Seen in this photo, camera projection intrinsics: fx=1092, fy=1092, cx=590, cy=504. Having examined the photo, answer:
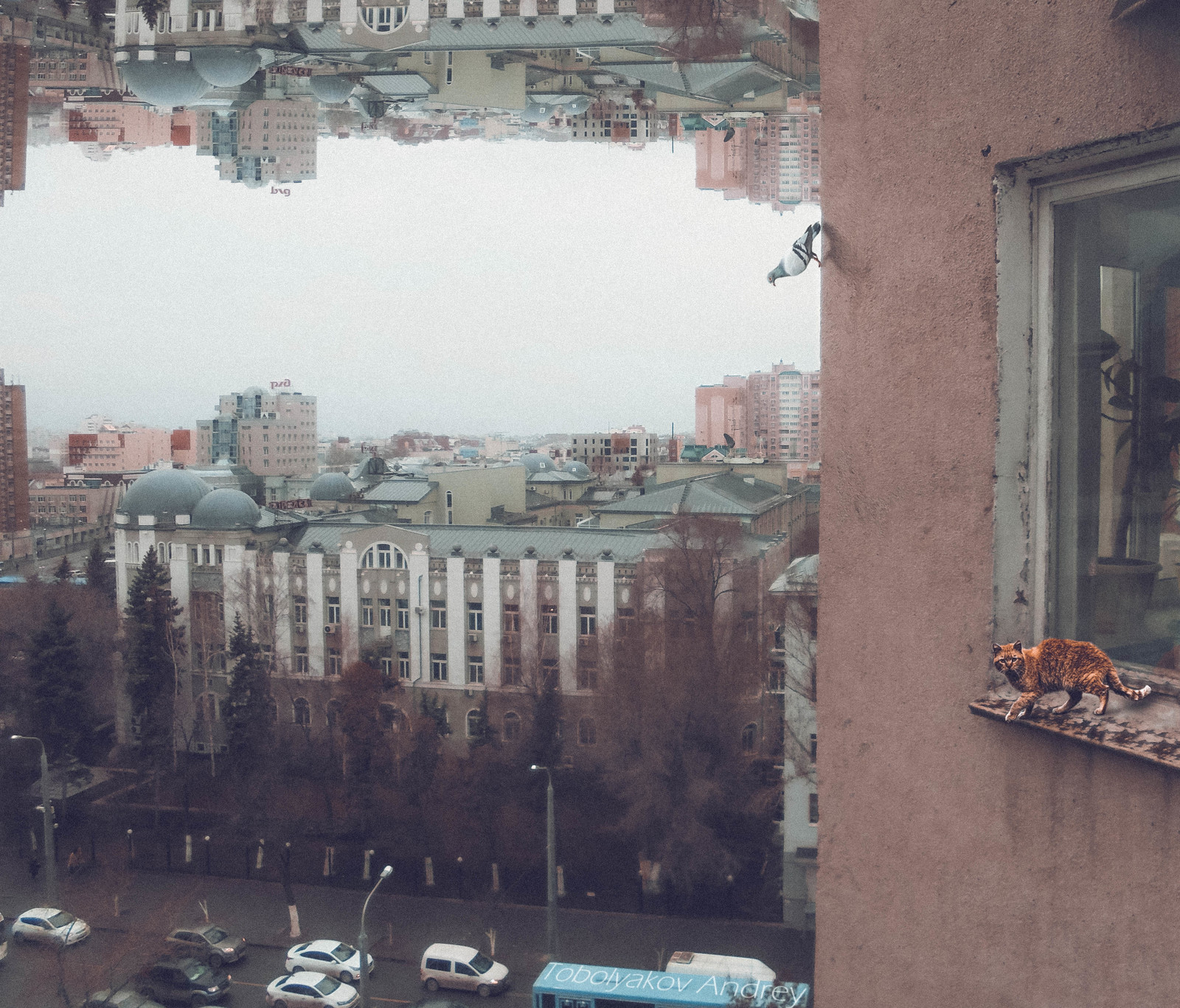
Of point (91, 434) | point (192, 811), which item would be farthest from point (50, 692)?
point (91, 434)

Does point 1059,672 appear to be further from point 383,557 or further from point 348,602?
point 348,602

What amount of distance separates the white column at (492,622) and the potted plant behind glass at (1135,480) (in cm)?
2287

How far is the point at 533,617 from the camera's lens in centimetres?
2367

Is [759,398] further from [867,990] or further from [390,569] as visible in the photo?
[867,990]

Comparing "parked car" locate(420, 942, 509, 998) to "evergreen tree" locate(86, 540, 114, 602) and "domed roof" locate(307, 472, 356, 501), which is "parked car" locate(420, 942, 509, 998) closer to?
"evergreen tree" locate(86, 540, 114, 602)

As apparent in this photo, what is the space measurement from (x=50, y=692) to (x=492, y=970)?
42.3ft

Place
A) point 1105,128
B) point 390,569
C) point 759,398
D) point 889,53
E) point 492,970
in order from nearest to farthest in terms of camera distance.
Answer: point 1105,128 → point 889,53 → point 492,970 → point 390,569 → point 759,398

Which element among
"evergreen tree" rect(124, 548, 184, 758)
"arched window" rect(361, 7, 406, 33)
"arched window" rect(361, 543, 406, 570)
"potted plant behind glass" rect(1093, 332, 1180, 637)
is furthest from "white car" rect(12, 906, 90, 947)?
"potted plant behind glass" rect(1093, 332, 1180, 637)

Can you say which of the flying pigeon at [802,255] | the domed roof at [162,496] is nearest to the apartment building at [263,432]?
→ the domed roof at [162,496]

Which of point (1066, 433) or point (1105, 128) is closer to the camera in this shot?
point (1105, 128)

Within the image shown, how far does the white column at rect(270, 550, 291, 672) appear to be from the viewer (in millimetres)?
25000

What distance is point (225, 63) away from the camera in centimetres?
1958

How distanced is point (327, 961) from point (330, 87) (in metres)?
15.8

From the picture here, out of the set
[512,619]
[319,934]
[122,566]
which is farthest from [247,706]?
[122,566]
